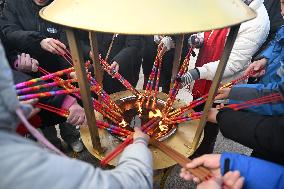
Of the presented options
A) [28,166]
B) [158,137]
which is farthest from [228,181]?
[28,166]

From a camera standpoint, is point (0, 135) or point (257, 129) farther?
point (257, 129)

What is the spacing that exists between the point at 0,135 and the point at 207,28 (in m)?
0.72

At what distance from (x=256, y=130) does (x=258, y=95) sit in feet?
1.16

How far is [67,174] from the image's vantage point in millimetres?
772

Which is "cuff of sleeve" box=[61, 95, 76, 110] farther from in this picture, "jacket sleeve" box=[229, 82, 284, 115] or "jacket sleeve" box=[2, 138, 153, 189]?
"jacket sleeve" box=[229, 82, 284, 115]

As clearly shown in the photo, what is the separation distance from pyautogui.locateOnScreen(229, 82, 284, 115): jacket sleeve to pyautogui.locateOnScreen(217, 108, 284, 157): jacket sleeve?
188 mm

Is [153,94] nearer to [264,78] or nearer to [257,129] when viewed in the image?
[264,78]

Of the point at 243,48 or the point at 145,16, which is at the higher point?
the point at 145,16

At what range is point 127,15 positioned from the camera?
3.06ft

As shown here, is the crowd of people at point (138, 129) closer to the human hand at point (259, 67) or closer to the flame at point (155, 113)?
the human hand at point (259, 67)

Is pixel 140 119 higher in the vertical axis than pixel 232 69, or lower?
lower

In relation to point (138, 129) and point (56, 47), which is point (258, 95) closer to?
point (138, 129)

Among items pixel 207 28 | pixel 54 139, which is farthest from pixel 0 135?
pixel 54 139

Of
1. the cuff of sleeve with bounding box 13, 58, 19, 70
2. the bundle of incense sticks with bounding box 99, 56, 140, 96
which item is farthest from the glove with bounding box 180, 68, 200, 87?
the cuff of sleeve with bounding box 13, 58, 19, 70
